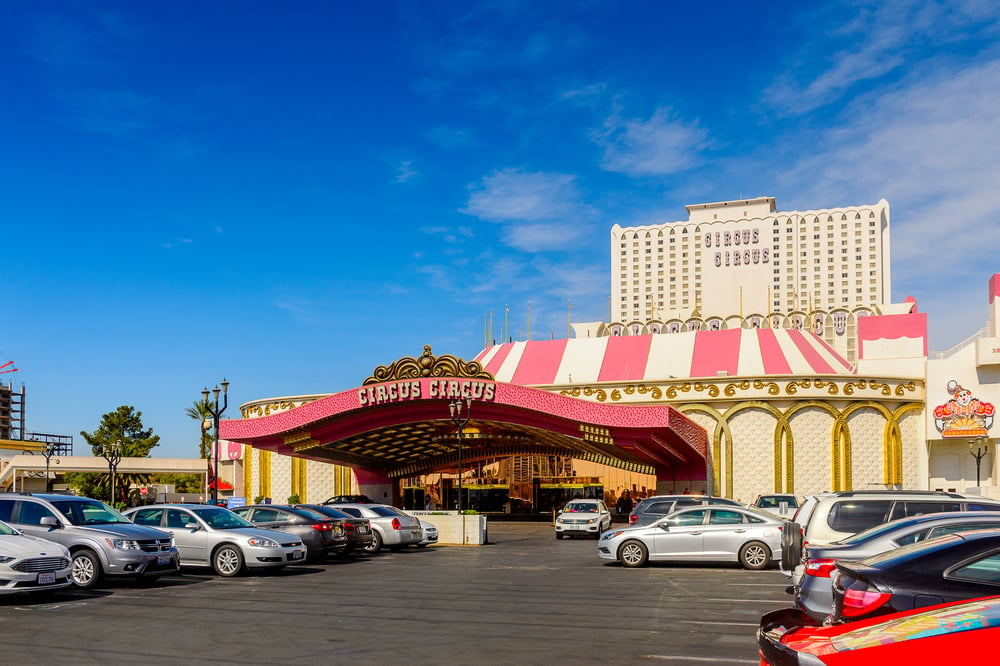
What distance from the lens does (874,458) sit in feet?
153

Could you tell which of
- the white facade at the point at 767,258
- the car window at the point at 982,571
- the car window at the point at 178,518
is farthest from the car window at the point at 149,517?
the white facade at the point at 767,258

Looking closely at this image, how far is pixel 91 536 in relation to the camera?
1669 cm

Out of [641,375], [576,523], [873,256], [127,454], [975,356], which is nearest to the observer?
[576,523]

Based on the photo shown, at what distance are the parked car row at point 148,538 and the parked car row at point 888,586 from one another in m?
10.9

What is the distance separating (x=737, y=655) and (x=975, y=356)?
136ft

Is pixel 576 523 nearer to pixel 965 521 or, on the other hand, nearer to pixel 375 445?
pixel 375 445

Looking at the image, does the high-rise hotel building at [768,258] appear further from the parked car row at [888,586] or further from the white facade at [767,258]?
the parked car row at [888,586]

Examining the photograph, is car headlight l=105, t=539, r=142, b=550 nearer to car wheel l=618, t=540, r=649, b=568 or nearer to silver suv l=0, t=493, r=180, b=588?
silver suv l=0, t=493, r=180, b=588

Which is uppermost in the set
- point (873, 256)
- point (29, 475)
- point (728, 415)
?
point (873, 256)

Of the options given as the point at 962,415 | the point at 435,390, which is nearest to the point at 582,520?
the point at 435,390

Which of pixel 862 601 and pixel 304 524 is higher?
pixel 862 601

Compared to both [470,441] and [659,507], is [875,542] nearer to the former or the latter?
[659,507]

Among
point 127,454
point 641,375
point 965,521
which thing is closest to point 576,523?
point 641,375

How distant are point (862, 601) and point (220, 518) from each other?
15387mm
